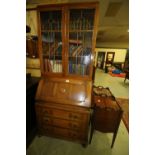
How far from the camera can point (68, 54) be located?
1699 mm

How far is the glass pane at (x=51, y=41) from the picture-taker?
1670 millimetres

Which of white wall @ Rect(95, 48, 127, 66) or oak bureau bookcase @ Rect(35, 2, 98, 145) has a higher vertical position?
white wall @ Rect(95, 48, 127, 66)

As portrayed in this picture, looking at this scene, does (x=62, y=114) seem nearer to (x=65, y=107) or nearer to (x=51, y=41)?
(x=65, y=107)

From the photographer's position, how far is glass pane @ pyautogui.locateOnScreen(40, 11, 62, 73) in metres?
1.67

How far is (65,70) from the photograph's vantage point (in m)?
1.74

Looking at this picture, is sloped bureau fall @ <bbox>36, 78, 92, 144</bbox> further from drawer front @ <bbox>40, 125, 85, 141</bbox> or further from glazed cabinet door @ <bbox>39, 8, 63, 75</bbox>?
glazed cabinet door @ <bbox>39, 8, 63, 75</bbox>

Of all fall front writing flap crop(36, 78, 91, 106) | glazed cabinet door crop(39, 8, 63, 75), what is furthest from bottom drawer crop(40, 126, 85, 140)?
glazed cabinet door crop(39, 8, 63, 75)

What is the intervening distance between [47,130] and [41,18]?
183cm

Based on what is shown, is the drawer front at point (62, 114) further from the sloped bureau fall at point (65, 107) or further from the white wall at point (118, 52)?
the white wall at point (118, 52)
